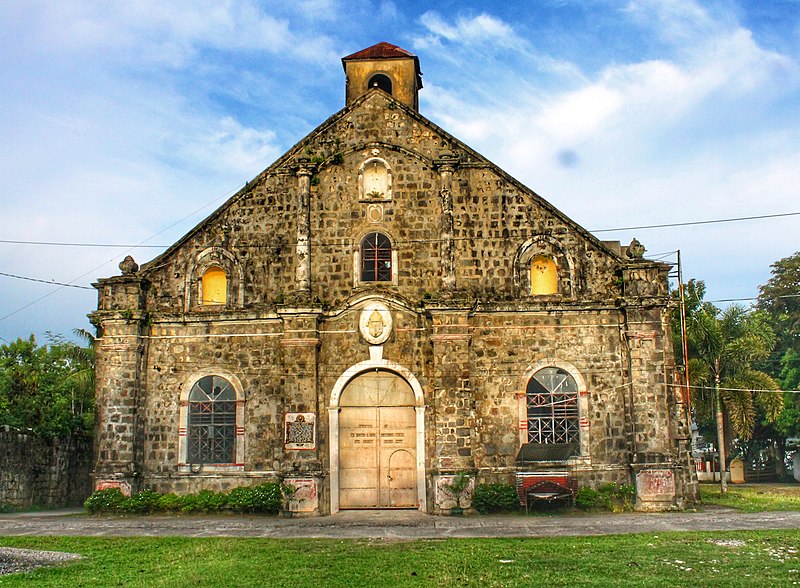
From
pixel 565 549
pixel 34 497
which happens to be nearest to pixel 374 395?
pixel 565 549

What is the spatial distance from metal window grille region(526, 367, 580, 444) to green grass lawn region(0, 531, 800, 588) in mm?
5504

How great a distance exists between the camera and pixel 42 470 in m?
24.0

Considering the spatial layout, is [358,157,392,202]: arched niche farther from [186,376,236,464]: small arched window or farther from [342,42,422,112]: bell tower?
[186,376,236,464]: small arched window

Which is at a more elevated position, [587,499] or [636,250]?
[636,250]

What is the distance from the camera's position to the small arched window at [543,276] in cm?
2184

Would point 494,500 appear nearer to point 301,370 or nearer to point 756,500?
point 301,370

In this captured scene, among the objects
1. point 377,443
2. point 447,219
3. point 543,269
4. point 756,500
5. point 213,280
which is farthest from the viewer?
point 756,500

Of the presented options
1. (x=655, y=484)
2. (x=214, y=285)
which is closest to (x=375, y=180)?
(x=214, y=285)

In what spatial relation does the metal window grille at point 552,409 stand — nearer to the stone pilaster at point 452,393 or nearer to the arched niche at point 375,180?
the stone pilaster at point 452,393

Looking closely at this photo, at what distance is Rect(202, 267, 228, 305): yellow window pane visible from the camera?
2248 cm

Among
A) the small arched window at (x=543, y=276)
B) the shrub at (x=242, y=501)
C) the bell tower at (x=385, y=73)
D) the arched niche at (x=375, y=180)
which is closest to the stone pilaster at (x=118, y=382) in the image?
the shrub at (x=242, y=501)

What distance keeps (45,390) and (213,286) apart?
8140 millimetres

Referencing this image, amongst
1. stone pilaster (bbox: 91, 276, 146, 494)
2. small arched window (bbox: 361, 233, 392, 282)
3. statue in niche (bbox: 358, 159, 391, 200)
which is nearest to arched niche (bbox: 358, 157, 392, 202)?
statue in niche (bbox: 358, 159, 391, 200)

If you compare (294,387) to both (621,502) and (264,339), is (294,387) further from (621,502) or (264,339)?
(621,502)
